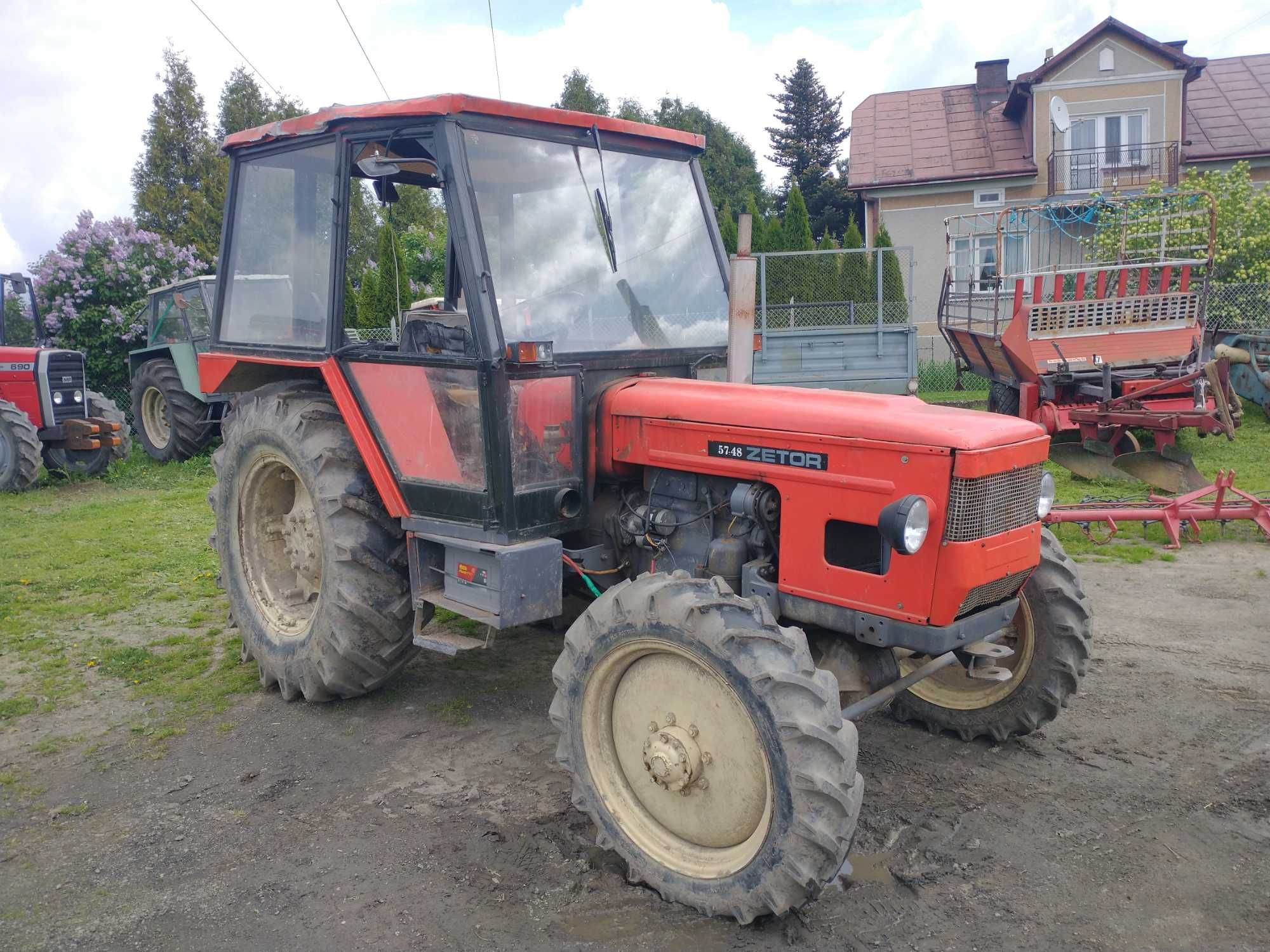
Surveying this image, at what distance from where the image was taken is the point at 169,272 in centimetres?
1577

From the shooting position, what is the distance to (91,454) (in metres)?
11.5

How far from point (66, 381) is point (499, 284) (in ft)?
31.1

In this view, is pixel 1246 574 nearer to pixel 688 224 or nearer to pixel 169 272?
pixel 688 224

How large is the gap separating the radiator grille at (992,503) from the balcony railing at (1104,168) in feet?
74.1

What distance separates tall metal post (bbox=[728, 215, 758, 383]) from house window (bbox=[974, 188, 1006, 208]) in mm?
21731

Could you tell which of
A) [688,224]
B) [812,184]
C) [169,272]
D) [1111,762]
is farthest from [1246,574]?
[812,184]

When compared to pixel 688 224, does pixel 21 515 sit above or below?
below

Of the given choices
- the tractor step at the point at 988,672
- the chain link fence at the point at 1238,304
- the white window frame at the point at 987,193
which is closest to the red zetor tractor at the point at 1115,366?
the chain link fence at the point at 1238,304

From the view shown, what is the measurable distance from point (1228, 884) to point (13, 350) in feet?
40.2

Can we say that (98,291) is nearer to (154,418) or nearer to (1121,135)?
(154,418)

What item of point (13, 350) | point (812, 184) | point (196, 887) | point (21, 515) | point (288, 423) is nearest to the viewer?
point (196, 887)

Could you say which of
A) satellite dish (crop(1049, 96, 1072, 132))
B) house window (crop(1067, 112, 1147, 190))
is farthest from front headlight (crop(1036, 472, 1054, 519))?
house window (crop(1067, 112, 1147, 190))

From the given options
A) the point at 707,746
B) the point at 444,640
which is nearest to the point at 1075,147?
the point at 444,640

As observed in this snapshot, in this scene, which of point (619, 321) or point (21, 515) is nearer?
point (619, 321)
